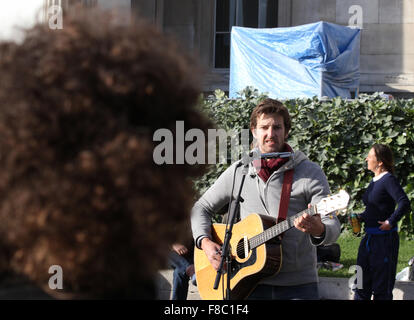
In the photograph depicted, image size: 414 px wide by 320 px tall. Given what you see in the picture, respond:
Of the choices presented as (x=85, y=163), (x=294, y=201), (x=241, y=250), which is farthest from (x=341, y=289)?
(x=85, y=163)

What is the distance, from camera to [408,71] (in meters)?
15.4

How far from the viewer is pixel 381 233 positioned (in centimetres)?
650

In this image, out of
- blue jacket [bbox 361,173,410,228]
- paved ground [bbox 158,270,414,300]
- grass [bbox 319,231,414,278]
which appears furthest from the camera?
grass [bbox 319,231,414,278]

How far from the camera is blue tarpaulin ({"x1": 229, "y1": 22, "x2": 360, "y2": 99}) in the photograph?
13047 millimetres

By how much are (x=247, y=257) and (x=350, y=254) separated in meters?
4.28

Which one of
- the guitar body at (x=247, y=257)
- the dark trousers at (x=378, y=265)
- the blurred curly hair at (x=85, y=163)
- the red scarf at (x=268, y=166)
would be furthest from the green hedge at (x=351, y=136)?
the blurred curly hair at (x=85, y=163)

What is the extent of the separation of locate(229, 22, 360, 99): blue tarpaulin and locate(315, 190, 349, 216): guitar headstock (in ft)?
30.1

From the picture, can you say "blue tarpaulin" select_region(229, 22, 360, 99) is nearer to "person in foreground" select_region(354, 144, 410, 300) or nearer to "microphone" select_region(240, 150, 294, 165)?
"person in foreground" select_region(354, 144, 410, 300)

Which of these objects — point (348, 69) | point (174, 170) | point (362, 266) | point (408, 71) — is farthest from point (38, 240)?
point (408, 71)

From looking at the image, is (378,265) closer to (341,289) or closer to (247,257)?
(341,289)

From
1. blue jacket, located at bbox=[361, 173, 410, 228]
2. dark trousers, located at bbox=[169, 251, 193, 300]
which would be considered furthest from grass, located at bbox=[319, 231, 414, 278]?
dark trousers, located at bbox=[169, 251, 193, 300]
